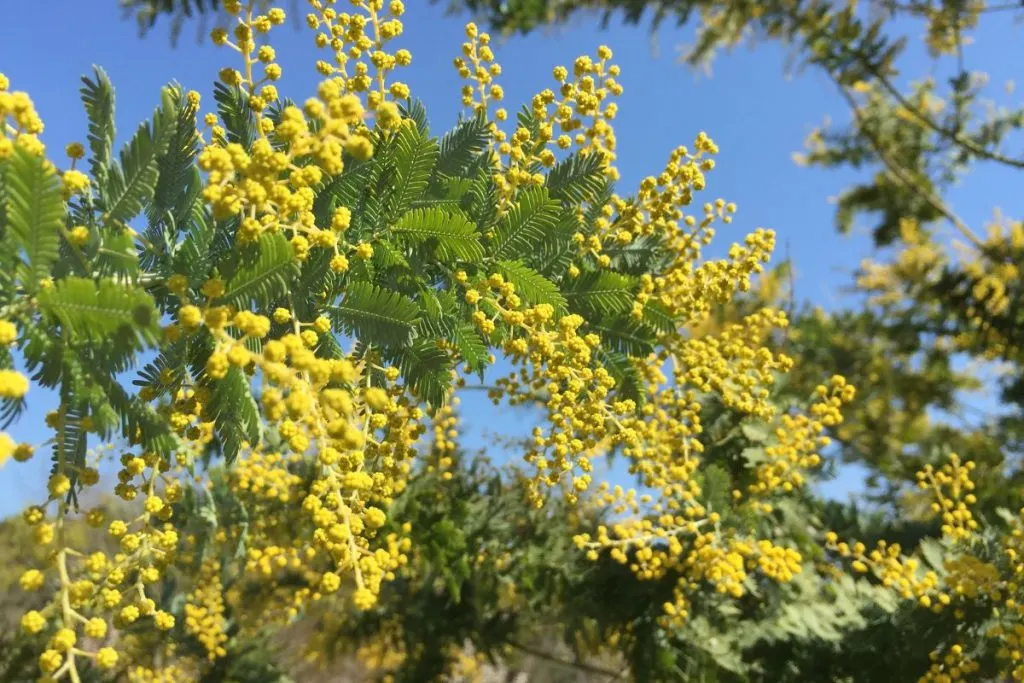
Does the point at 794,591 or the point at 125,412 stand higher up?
the point at 794,591

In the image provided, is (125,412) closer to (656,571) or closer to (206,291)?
(206,291)

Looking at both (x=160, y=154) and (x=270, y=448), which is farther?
(x=270, y=448)

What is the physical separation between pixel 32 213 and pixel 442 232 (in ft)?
2.28

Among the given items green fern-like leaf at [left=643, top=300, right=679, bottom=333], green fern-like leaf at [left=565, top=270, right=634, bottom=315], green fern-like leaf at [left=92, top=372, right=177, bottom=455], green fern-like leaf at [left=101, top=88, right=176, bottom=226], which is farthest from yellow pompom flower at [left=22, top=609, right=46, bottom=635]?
green fern-like leaf at [left=643, top=300, right=679, bottom=333]

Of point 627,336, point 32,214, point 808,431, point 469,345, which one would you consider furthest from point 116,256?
point 808,431

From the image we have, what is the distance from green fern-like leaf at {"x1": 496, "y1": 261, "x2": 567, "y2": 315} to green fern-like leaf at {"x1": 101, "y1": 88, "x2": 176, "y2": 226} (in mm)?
693

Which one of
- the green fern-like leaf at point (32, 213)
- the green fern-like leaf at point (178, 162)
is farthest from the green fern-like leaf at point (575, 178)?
the green fern-like leaf at point (32, 213)

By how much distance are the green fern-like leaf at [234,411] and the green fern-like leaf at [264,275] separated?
120mm

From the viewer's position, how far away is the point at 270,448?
2.98 metres

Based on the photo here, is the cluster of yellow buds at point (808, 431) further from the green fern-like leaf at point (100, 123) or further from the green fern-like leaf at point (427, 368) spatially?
the green fern-like leaf at point (100, 123)

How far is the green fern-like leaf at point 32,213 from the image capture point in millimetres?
945

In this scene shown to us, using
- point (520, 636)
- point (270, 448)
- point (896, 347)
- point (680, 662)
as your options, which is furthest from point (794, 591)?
point (896, 347)

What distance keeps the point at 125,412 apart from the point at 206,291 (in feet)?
0.88

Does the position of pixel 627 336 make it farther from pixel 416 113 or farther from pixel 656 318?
pixel 416 113
